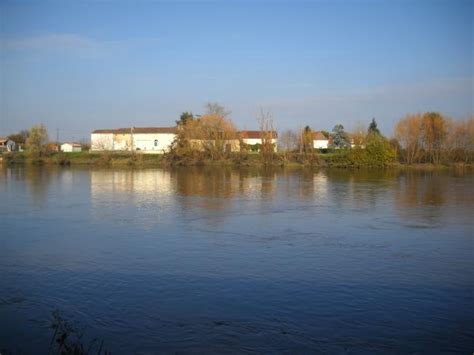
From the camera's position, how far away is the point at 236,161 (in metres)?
62.1

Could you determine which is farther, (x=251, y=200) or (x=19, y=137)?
(x=19, y=137)

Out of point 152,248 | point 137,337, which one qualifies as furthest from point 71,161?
point 137,337

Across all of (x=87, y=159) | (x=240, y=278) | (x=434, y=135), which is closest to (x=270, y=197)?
(x=240, y=278)

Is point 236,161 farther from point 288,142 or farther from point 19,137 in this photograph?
point 19,137

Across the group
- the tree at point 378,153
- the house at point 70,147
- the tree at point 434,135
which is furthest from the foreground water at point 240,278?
the house at point 70,147

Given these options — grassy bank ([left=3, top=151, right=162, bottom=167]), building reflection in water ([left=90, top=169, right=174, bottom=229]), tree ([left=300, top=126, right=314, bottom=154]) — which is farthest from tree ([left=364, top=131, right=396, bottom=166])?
building reflection in water ([left=90, top=169, right=174, bottom=229])

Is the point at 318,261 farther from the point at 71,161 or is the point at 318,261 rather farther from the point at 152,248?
the point at 71,161

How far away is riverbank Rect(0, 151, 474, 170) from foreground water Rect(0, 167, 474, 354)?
40572 millimetres

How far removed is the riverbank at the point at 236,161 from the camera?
200 feet

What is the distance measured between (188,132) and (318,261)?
5145 cm

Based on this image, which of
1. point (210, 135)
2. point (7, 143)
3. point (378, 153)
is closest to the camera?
point (378, 153)

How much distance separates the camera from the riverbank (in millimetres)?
60812

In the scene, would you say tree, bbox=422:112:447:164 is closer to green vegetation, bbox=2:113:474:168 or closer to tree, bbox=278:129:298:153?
green vegetation, bbox=2:113:474:168

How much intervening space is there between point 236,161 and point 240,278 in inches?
2033
